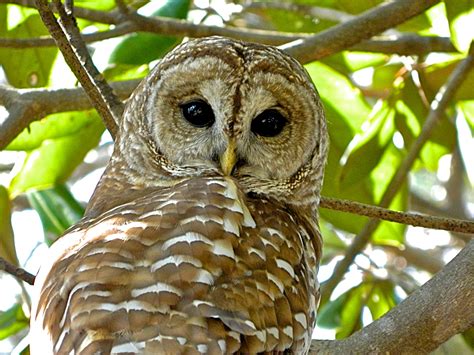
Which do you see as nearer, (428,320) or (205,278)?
(205,278)

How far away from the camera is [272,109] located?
3643 millimetres

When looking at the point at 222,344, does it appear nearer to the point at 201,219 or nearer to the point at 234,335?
the point at 234,335

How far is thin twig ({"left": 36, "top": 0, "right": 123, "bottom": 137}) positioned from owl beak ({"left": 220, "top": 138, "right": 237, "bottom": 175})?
0.42 meters

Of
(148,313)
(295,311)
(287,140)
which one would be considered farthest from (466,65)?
(148,313)

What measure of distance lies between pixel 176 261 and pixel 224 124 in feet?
2.68

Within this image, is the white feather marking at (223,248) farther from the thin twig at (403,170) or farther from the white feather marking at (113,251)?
the thin twig at (403,170)

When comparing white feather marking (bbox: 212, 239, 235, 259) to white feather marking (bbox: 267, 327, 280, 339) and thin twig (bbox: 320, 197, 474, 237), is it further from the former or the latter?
thin twig (bbox: 320, 197, 474, 237)

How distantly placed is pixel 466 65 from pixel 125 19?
4.18 ft

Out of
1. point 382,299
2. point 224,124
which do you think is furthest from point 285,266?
point 382,299

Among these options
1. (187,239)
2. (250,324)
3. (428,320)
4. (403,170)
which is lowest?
(428,320)

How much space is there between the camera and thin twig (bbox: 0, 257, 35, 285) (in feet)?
10.4

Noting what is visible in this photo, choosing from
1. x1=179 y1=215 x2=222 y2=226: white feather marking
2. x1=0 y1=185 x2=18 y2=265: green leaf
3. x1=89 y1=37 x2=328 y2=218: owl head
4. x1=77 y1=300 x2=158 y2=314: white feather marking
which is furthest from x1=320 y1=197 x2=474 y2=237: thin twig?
x1=0 y1=185 x2=18 y2=265: green leaf

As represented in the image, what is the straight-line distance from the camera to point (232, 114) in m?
3.53

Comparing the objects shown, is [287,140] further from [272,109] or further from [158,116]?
[158,116]
